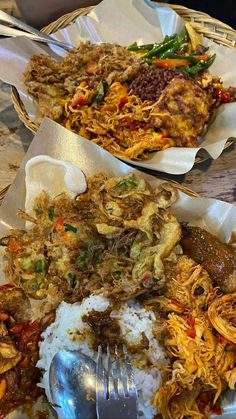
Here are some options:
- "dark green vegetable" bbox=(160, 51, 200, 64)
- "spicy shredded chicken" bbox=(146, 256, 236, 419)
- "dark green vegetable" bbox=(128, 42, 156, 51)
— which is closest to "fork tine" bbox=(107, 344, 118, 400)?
"spicy shredded chicken" bbox=(146, 256, 236, 419)

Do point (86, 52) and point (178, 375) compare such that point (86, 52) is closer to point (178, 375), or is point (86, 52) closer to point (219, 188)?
point (219, 188)

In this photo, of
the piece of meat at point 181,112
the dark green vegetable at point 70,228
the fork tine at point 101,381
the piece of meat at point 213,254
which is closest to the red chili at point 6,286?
the dark green vegetable at point 70,228

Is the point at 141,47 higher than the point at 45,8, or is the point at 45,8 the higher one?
the point at 45,8

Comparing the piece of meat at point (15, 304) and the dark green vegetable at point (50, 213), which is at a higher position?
the dark green vegetable at point (50, 213)

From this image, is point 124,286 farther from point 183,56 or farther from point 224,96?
point 183,56

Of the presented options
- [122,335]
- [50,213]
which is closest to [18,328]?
[122,335]

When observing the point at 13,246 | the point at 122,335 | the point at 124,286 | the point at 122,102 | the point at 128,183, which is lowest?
the point at 122,335

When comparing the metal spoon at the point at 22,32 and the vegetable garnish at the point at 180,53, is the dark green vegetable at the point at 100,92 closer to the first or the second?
the vegetable garnish at the point at 180,53
